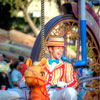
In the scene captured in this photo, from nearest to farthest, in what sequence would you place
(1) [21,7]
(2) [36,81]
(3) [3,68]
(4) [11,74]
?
(2) [36,81] < (3) [3,68] < (4) [11,74] < (1) [21,7]

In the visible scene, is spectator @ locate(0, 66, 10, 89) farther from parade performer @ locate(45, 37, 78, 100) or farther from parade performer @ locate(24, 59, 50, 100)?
parade performer @ locate(24, 59, 50, 100)

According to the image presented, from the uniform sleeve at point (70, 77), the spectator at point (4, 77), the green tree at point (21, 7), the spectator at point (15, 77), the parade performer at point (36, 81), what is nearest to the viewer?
the parade performer at point (36, 81)

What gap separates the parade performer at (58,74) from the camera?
4.58 meters

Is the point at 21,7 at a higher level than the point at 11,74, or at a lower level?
higher

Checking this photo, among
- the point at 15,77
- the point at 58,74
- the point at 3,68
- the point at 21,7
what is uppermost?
the point at 21,7

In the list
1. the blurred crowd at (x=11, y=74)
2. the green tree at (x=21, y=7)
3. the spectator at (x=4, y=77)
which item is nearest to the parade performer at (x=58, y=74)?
the blurred crowd at (x=11, y=74)

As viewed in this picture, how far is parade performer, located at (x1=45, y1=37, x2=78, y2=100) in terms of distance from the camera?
458cm

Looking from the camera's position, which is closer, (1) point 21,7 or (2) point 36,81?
(2) point 36,81

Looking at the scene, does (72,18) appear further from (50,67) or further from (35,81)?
(35,81)

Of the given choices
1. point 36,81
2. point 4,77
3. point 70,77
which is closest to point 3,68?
point 4,77

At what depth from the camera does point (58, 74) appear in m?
4.90

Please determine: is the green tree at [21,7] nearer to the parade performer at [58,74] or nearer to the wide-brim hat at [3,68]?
the wide-brim hat at [3,68]

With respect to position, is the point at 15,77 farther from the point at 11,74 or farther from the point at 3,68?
the point at 3,68

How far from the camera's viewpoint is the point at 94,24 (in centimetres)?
912
